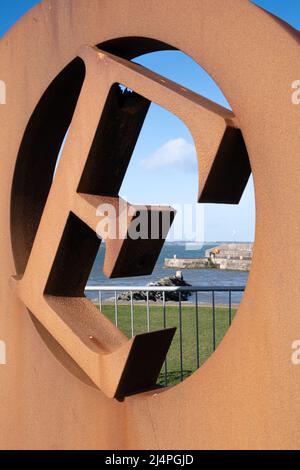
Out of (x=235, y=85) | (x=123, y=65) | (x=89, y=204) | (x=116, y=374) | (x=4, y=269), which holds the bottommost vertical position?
(x=116, y=374)

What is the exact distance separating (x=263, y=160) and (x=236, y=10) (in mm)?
748

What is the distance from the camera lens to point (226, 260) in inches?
2534

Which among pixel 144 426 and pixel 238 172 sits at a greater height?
pixel 238 172

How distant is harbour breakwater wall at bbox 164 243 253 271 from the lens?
6125 centimetres

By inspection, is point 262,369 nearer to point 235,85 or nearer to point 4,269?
point 235,85

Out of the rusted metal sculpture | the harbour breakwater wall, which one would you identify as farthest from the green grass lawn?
the harbour breakwater wall

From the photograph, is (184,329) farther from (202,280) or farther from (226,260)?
(226,260)

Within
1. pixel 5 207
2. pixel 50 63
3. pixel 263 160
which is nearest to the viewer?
pixel 263 160

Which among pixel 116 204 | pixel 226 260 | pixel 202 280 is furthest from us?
pixel 226 260

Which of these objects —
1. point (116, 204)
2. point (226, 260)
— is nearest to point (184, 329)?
point (116, 204)

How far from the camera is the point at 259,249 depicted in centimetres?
285

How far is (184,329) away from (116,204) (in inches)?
350

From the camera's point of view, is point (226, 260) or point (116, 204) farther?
point (226, 260)

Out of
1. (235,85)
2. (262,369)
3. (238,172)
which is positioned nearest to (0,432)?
Answer: (262,369)
